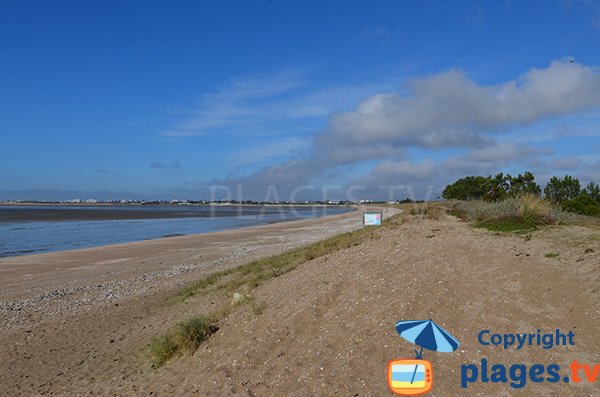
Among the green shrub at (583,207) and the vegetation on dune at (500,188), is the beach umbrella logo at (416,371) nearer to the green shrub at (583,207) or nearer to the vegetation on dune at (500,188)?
the green shrub at (583,207)

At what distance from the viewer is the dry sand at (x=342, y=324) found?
19.7 feet

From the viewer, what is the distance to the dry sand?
19.7 feet

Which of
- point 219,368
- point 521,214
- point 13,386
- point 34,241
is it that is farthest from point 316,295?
point 34,241

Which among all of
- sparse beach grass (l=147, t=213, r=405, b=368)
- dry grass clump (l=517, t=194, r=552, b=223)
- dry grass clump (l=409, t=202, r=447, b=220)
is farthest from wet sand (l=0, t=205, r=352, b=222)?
dry grass clump (l=517, t=194, r=552, b=223)

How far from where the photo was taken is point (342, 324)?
739cm

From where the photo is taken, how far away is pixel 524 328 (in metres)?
6.52

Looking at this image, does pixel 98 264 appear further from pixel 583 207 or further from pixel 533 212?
pixel 583 207

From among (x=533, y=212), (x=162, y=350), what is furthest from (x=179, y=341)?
(x=533, y=212)

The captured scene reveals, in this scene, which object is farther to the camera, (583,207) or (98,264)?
(583,207)

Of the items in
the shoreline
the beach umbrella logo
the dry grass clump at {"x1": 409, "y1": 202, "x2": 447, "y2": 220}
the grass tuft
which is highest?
the dry grass clump at {"x1": 409, "y1": 202, "x2": 447, "y2": 220}

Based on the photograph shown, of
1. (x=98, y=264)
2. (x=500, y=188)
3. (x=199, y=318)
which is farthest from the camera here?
(x=500, y=188)

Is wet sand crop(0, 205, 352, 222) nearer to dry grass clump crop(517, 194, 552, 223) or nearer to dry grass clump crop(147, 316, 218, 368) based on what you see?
dry grass clump crop(517, 194, 552, 223)

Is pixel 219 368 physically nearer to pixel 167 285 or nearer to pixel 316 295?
pixel 316 295

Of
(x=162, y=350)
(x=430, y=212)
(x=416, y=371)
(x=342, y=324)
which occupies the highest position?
(x=430, y=212)
